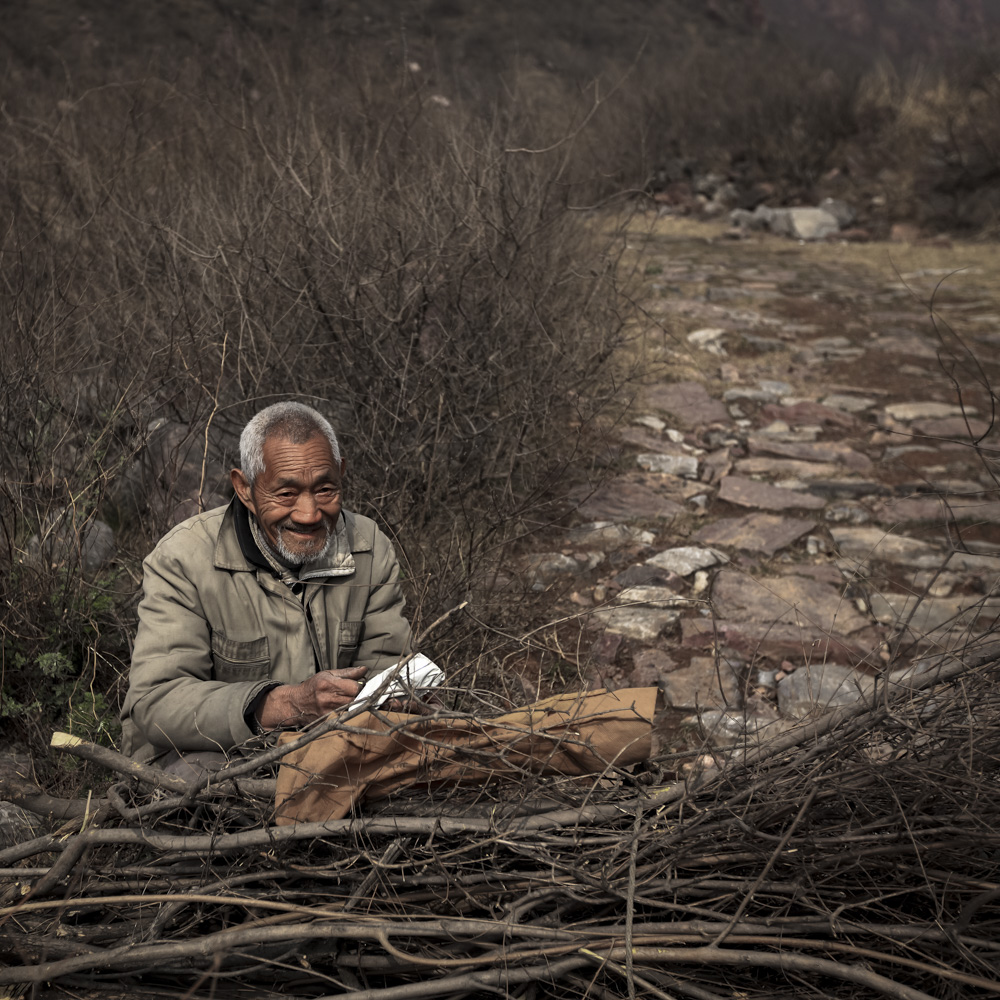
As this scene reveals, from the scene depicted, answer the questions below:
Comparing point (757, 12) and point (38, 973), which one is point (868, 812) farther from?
point (757, 12)

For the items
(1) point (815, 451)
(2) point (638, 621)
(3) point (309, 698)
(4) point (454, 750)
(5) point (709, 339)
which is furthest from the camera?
(5) point (709, 339)

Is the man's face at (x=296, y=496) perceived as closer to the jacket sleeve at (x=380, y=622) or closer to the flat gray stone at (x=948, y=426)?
the jacket sleeve at (x=380, y=622)

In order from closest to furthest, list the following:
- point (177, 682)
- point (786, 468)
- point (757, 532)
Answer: point (177, 682)
point (757, 532)
point (786, 468)

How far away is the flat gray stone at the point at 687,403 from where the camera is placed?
6762 millimetres

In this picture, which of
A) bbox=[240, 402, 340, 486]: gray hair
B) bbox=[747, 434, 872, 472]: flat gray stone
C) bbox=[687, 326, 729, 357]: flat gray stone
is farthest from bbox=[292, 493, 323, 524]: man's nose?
bbox=[687, 326, 729, 357]: flat gray stone

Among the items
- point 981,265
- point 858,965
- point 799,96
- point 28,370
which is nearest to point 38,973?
point 858,965

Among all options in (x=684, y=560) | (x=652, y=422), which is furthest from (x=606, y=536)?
(x=652, y=422)

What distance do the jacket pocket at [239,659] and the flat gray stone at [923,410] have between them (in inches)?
207

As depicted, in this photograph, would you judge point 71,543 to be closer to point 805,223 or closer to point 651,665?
point 651,665

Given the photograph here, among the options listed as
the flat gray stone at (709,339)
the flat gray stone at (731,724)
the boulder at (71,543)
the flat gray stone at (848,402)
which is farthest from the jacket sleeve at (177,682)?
the flat gray stone at (709,339)

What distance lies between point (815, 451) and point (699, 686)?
2.84m

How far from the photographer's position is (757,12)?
41594 millimetres

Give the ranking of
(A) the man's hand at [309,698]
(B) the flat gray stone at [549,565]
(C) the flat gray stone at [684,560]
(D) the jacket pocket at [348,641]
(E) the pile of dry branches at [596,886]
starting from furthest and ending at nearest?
(C) the flat gray stone at [684,560] → (B) the flat gray stone at [549,565] → (D) the jacket pocket at [348,641] → (A) the man's hand at [309,698] → (E) the pile of dry branches at [596,886]

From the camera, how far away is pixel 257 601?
→ 2.81 metres
